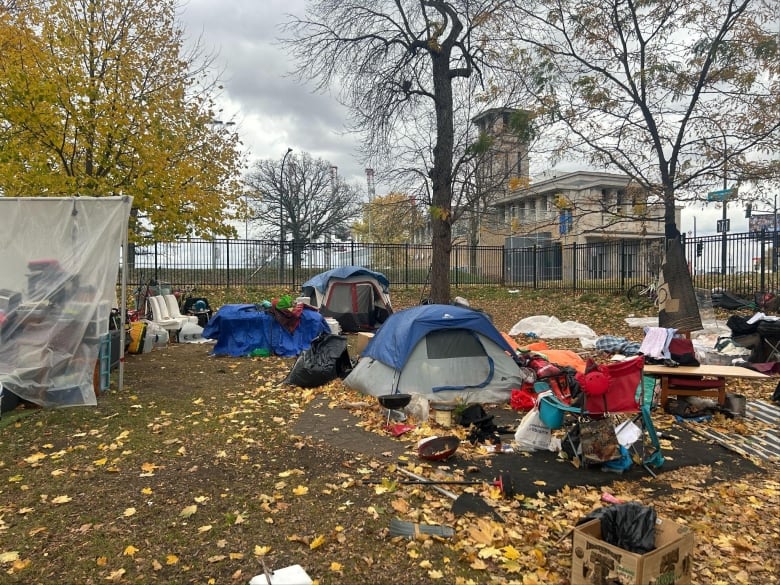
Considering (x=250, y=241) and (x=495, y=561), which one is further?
(x=250, y=241)

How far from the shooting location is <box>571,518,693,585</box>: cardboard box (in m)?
2.63

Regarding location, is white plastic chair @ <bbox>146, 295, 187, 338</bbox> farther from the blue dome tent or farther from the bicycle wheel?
the bicycle wheel

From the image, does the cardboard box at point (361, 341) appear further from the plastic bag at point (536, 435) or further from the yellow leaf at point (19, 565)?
the yellow leaf at point (19, 565)

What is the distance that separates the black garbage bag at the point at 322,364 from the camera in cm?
800

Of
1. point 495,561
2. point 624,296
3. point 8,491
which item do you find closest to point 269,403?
point 8,491

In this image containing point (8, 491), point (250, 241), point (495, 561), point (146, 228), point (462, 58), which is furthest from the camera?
point (250, 241)

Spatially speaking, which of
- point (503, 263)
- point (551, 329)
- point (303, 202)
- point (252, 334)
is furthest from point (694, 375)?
point (303, 202)

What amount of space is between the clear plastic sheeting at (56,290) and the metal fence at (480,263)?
8.00m

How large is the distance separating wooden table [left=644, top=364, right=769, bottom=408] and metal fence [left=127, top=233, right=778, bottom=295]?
33.5 feet

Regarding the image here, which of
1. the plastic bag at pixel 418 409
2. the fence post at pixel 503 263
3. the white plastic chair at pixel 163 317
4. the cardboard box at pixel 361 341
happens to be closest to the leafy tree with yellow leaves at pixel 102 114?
the white plastic chair at pixel 163 317

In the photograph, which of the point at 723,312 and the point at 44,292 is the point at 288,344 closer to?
the point at 44,292

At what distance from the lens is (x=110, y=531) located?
3586mm

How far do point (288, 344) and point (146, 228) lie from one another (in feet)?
17.7

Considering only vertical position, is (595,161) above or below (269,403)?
above
